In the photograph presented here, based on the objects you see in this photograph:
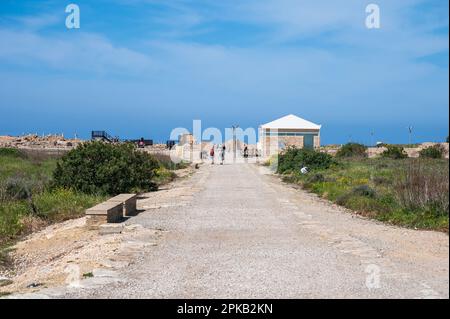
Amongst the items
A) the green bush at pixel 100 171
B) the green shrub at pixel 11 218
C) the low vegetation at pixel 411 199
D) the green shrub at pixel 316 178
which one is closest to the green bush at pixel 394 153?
the green shrub at pixel 316 178

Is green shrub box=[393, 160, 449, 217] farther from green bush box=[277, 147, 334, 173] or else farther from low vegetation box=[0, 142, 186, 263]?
green bush box=[277, 147, 334, 173]

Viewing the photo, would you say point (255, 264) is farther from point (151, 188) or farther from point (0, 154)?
point (0, 154)

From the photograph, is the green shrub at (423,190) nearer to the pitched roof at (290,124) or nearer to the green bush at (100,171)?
the green bush at (100,171)

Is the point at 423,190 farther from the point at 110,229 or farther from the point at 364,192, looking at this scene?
the point at 110,229

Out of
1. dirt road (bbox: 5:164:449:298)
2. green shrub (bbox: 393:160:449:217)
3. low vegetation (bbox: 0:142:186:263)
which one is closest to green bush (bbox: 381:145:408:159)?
low vegetation (bbox: 0:142:186:263)

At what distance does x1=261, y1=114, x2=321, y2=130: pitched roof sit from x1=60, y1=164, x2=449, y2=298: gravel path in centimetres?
4199

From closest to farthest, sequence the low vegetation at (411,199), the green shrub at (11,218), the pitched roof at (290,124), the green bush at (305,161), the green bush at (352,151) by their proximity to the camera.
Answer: the low vegetation at (411,199)
the green shrub at (11,218)
the green bush at (305,161)
the green bush at (352,151)
the pitched roof at (290,124)

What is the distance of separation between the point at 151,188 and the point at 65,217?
760 cm

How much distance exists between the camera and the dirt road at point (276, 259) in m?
7.12

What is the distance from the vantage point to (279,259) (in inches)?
357

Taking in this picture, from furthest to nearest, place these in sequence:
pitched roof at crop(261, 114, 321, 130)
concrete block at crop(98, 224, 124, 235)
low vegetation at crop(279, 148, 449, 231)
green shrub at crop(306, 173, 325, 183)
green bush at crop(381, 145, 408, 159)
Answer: pitched roof at crop(261, 114, 321, 130)
green bush at crop(381, 145, 408, 159)
green shrub at crop(306, 173, 325, 183)
low vegetation at crop(279, 148, 449, 231)
concrete block at crop(98, 224, 124, 235)

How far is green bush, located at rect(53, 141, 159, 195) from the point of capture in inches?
793

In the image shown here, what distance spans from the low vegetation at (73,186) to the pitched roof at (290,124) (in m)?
33.8
